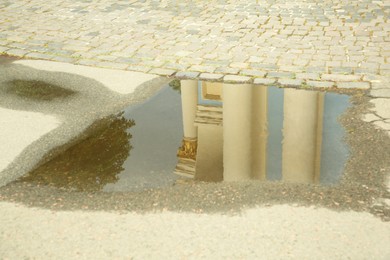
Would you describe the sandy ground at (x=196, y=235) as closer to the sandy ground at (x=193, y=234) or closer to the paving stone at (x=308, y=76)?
the sandy ground at (x=193, y=234)

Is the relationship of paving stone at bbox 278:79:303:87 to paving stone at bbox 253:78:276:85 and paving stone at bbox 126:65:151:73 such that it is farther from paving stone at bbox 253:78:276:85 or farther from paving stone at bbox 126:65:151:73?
paving stone at bbox 126:65:151:73

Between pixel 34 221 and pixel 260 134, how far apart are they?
2661 millimetres

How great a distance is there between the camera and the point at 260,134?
5.71 m

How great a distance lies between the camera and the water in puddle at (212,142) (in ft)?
16.0

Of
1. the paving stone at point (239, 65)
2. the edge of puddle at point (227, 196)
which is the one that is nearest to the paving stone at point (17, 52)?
the paving stone at point (239, 65)

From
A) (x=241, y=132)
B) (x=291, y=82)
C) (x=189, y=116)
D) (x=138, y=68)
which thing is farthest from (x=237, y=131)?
(x=138, y=68)

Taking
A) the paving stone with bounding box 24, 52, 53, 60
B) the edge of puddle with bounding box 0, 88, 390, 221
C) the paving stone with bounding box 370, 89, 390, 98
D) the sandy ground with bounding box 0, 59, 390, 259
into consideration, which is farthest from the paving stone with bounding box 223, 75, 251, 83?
the paving stone with bounding box 24, 52, 53, 60

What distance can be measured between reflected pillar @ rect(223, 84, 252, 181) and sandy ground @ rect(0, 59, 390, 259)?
73cm

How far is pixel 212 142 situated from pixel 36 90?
2766 millimetres

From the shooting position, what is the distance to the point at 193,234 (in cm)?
398

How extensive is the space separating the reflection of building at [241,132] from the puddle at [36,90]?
5.62 ft

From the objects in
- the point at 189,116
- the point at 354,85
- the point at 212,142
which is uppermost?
the point at 354,85

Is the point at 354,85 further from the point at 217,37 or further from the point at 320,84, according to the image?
the point at 217,37

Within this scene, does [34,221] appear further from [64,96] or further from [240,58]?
[240,58]
